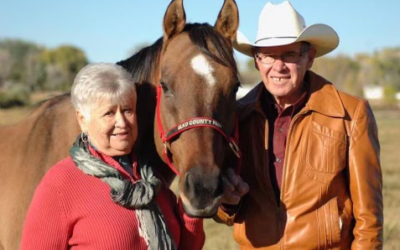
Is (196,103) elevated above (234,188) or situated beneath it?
elevated above

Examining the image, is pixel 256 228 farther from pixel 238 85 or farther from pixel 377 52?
pixel 377 52

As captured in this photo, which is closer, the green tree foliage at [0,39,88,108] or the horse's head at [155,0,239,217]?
the horse's head at [155,0,239,217]

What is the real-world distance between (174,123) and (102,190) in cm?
62

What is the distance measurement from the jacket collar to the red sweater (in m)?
1.06

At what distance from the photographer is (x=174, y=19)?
10.2 ft

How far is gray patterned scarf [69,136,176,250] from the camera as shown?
240 cm

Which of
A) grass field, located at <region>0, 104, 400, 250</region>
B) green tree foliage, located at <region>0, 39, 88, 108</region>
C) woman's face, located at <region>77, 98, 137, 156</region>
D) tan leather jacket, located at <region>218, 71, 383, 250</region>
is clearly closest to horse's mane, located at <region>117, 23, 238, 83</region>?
tan leather jacket, located at <region>218, 71, 383, 250</region>

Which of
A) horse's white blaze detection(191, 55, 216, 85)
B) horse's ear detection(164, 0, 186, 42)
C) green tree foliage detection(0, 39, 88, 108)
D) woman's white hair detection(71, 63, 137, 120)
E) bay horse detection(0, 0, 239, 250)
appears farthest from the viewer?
green tree foliage detection(0, 39, 88, 108)

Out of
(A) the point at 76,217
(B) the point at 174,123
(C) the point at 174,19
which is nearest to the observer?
(A) the point at 76,217

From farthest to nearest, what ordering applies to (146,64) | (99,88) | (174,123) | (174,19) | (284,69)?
(146,64)
(174,19)
(284,69)
(174,123)
(99,88)

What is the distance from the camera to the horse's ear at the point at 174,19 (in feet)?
10.0

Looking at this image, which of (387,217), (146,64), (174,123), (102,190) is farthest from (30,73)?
(102,190)

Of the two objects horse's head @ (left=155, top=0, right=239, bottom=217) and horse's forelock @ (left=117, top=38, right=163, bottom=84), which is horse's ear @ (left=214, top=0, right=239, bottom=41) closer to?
horse's head @ (left=155, top=0, right=239, bottom=217)

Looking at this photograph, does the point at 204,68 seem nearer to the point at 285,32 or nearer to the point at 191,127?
the point at 191,127
